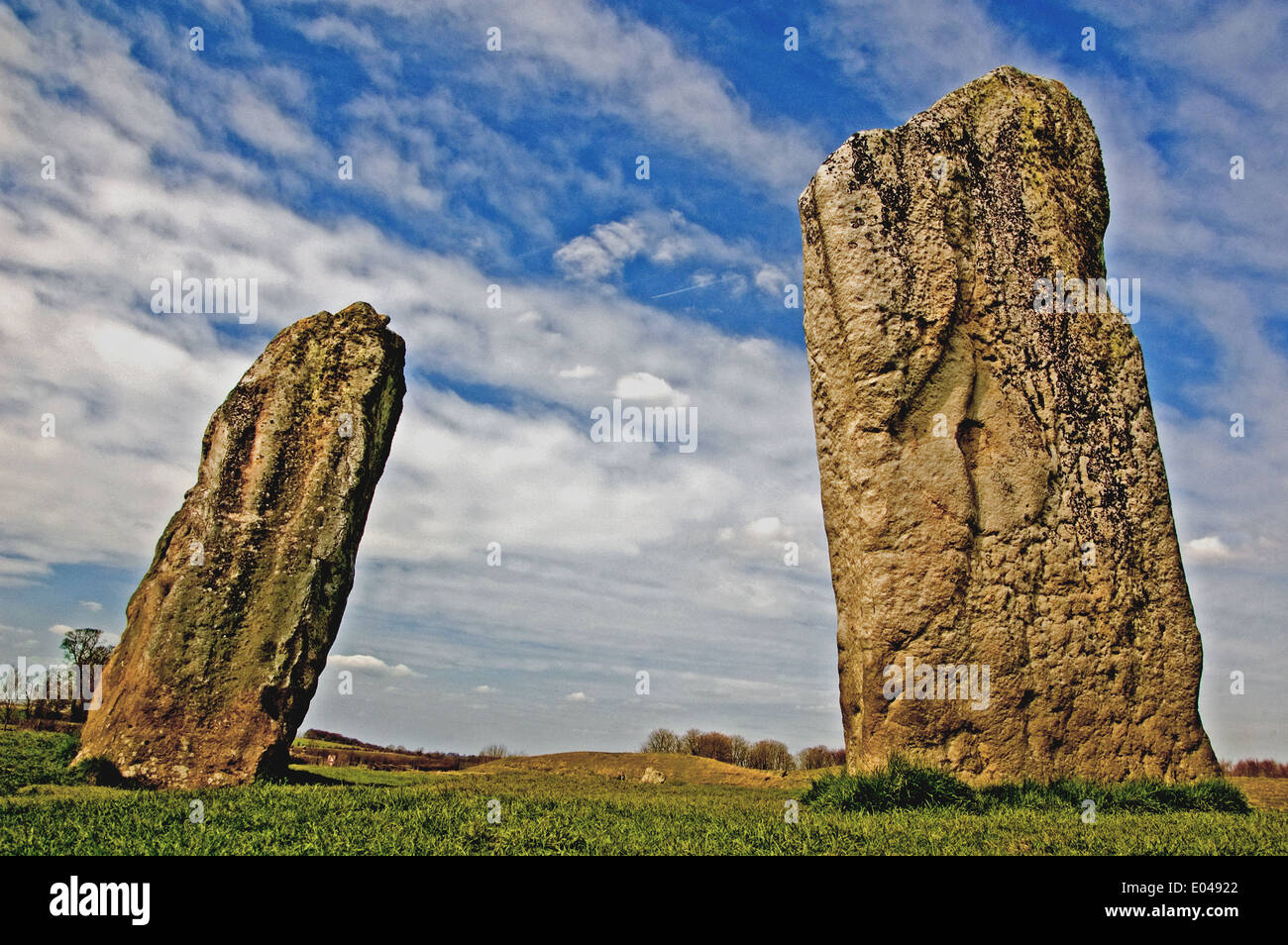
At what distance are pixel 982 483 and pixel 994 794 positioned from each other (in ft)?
10.8

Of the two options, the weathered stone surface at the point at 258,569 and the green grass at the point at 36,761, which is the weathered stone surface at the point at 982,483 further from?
the green grass at the point at 36,761

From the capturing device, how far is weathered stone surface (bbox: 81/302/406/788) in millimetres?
10438

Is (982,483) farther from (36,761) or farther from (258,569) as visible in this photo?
(36,761)

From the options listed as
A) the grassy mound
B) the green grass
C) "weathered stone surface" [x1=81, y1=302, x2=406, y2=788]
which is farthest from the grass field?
"weathered stone surface" [x1=81, y1=302, x2=406, y2=788]

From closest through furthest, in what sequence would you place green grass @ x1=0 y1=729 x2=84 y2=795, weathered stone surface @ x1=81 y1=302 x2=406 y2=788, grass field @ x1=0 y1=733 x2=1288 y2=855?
1. grass field @ x1=0 y1=733 x2=1288 y2=855
2. green grass @ x1=0 y1=729 x2=84 y2=795
3. weathered stone surface @ x1=81 y1=302 x2=406 y2=788

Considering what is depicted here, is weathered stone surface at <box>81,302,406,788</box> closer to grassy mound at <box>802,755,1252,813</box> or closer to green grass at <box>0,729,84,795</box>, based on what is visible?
green grass at <box>0,729,84,795</box>

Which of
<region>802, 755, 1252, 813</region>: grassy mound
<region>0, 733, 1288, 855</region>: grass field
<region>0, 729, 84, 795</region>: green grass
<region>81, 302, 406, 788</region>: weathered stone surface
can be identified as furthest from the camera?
<region>81, 302, 406, 788</region>: weathered stone surface

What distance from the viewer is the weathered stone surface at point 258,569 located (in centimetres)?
1044

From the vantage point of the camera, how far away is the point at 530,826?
6387 mm

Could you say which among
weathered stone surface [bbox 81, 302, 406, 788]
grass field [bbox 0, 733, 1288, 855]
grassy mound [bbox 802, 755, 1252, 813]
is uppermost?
weathered stone surface [bbox 81, 302, 406, 788]

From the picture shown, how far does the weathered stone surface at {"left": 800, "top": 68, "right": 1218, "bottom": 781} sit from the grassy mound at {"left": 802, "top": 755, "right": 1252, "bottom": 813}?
1.01 ft

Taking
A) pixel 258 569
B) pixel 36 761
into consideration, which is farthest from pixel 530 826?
pixel 36 761
